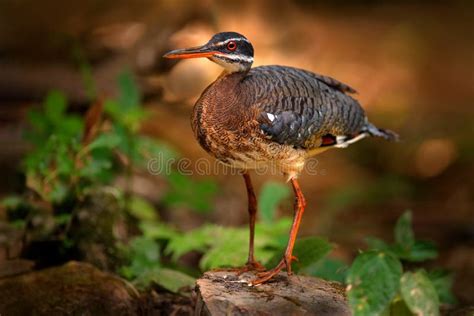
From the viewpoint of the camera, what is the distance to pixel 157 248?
626 centimetres

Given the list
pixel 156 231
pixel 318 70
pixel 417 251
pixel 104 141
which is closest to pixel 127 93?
pixel 104 141

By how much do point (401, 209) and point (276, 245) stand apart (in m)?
4.08

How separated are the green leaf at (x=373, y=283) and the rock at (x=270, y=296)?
55cm

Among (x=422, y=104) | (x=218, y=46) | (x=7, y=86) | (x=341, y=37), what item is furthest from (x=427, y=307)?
(x=341, y=37)

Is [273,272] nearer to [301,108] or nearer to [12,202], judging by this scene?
[301,108]

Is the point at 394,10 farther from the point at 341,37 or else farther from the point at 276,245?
the point at 276,245

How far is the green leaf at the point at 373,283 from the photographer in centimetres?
367

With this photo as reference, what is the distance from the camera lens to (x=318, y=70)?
11.6m

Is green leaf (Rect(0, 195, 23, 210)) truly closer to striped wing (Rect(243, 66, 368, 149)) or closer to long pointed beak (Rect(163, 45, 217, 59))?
long pointed beak (Rect(163, 45, 217, 59))

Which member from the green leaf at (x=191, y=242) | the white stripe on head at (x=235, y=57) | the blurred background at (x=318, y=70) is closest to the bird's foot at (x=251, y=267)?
the green leaf at (x=191, y=242)

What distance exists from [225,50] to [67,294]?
1.98 metres

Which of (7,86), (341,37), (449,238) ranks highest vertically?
(341,37)

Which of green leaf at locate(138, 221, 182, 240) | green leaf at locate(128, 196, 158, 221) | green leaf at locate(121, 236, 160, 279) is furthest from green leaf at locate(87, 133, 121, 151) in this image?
green leaf at locate(128, 196, 158, 221)

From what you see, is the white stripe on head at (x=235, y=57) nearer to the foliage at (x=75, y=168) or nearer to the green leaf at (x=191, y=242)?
the foliage at (x=75, y=168)
